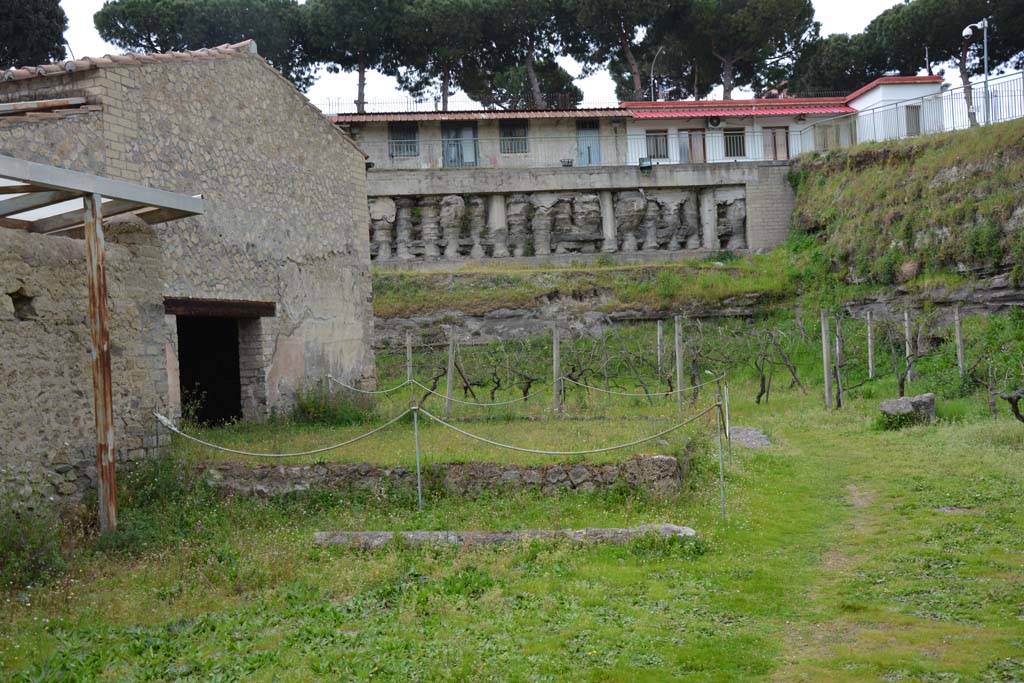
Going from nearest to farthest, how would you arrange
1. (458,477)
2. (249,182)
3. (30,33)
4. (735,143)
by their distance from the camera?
1. (458,477)
2. (249,182)
3. (30,33)
4. (735,143)

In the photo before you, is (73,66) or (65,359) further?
(73,66)

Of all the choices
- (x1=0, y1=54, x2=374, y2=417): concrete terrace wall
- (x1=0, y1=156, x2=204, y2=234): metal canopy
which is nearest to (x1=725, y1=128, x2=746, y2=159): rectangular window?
(x1=0, y1=54, x2=374, y2=417): concrete terrace wall

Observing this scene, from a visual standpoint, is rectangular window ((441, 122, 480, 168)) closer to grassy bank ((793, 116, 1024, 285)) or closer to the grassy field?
grassy bank ((793, 116, 1024, 285))

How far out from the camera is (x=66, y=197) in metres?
8.77

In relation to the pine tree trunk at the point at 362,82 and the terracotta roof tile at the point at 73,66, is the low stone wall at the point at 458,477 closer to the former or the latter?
the terracotta roof tile at the point at 73,66

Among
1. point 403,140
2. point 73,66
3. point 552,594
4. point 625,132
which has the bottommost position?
point 552,594

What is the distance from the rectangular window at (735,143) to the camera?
119ft

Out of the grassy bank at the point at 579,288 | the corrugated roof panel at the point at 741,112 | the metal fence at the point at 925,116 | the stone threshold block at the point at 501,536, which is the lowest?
the stone threshold block at the point at 501,536

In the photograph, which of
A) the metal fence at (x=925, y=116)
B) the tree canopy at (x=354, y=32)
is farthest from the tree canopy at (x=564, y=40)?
the metal fence at (x=925, y=116)

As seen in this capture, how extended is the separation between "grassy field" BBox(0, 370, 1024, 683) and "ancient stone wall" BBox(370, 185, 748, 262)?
22.1 m

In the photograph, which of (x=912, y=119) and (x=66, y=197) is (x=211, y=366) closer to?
(x=66, y=197)

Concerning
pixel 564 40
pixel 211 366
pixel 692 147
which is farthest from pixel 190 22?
pixel 211 366

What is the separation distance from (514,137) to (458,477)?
2669 centimetres

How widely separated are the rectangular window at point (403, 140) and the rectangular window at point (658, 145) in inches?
357
